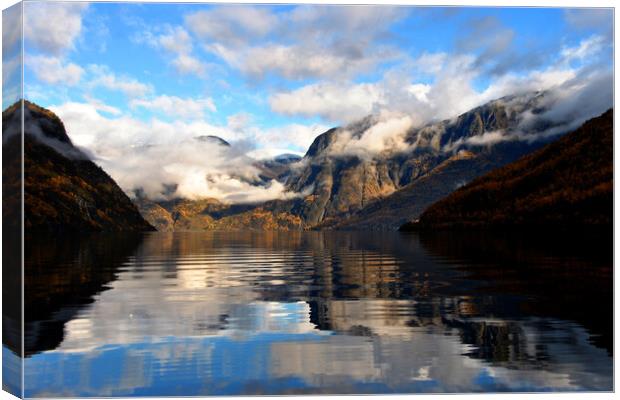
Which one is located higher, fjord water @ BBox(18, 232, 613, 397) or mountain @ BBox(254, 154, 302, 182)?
mountain @ BBox(254, 154, 302, 182)

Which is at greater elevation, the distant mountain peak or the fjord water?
the distant mountain peak

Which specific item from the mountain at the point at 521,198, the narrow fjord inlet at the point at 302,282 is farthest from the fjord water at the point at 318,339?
the mountain at the point at 521,198

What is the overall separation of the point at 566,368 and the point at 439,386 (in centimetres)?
405

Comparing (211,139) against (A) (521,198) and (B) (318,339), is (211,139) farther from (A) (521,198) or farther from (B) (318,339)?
(A) (521,198)

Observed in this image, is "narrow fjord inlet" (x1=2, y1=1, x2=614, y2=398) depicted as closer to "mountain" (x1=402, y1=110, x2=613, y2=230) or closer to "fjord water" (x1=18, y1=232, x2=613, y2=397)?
"fjord water" (x1=18, y1=232, x2=613, y2=397)

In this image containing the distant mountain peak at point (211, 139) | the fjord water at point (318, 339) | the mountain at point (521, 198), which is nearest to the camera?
the fjord water at point (318, 339)

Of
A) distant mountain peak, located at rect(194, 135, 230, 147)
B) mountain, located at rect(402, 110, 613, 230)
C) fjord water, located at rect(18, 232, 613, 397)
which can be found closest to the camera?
fjord water, located at rect(18, 232, 613, 397)

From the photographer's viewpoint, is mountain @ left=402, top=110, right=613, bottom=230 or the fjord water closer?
the fjord water

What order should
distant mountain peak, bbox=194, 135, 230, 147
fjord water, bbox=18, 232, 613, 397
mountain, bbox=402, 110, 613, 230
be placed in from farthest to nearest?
1. mountain, bbox=402, 110, 613, 230
2. distant mountain peak, bbox=194, 135, 230, 147
3. fjord water, bbox=18, 232, 613, 397

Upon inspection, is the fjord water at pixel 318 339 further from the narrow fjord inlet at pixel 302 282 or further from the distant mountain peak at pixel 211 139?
the distant mountain peak at pixel 211 139

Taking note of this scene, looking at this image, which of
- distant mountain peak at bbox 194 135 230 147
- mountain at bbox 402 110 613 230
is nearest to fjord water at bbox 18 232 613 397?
distant mountain peak at bbox 194 135 230 147

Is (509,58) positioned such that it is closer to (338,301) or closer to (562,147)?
(338,301)

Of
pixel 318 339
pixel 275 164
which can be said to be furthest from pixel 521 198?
pixel 318 339

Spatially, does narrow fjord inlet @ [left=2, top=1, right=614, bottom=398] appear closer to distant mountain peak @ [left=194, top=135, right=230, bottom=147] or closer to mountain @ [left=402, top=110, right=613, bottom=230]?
distant mountain peak @ [left=194, top=135, right=230, bottom=147]
